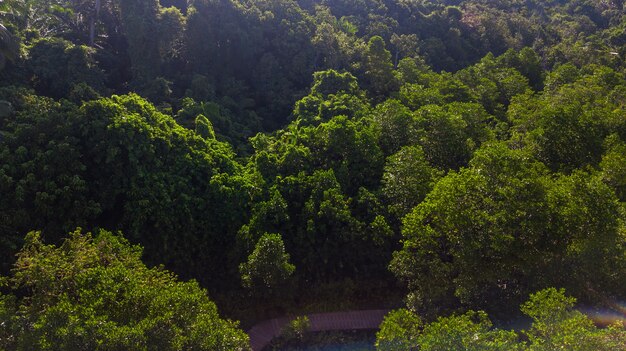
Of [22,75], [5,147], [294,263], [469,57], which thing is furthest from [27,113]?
[469,57]

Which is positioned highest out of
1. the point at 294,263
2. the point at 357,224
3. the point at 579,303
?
the point at 357,224

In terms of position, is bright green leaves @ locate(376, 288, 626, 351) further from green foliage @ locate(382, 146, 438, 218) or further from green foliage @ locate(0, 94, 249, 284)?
green foliage @ locate(0, 94, 249, 284)

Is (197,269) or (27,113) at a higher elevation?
(27,113)

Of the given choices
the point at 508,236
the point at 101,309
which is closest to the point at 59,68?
the point at 101,309

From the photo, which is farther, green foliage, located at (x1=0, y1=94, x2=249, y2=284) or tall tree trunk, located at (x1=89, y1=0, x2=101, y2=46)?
tall tree trunk, located at (x1=89, y1=0, x2=101, y2=46)

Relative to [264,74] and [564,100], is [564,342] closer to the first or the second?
[564,100]

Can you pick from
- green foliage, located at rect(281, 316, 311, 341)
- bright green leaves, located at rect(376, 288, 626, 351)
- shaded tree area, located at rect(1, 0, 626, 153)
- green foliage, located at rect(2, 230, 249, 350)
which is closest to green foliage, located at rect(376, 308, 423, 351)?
bright green leaves, located at rect(376, 288, 626, 351)

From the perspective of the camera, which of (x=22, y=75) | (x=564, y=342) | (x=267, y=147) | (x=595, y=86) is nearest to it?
(x=564, y=342)

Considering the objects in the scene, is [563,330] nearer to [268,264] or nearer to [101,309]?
[268,264]
